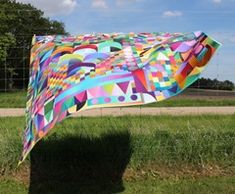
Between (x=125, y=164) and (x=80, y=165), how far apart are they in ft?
2.05

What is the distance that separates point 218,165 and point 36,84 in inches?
136

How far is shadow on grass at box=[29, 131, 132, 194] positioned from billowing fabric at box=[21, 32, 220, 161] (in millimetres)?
2177

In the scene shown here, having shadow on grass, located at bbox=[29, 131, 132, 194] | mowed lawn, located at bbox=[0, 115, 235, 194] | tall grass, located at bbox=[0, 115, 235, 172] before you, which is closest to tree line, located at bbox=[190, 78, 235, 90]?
tall grass, located at bbox=[0, 115, 235, 172]

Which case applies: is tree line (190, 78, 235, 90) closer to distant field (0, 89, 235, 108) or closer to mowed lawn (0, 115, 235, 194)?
distant field (0, 89, 235, 108)

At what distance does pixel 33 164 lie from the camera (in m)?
7.36

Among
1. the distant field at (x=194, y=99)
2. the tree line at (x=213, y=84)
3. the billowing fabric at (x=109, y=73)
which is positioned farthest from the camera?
the distant field at (x=194, y=99)

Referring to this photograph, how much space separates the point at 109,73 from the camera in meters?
4.26

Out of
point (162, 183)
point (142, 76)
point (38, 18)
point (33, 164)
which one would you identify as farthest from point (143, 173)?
point (38, 18)

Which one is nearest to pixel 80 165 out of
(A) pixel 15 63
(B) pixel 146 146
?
(B) pixel 146 146

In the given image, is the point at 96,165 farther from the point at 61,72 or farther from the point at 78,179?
the point at 61,72

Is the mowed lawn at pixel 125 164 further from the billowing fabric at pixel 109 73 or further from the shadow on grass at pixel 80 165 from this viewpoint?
the billowing fabric at pixel 109 73

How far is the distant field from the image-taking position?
1884 cm

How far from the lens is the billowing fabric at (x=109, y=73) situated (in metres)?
4.02

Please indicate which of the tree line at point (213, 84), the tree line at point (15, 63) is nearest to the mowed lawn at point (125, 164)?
the tree line at point (15, 63)
